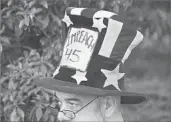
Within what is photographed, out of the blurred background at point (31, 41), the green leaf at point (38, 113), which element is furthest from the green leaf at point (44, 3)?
the green leaf at point (38, 113)

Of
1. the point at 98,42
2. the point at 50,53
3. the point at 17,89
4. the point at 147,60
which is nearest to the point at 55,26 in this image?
the point at 50,53

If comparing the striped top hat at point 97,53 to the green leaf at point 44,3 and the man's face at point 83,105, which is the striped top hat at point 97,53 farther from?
the green leaf at point 44,3

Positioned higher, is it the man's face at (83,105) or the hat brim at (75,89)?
the hat brim at (75,89)

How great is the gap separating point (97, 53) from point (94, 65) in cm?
7

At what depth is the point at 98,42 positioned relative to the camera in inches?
126

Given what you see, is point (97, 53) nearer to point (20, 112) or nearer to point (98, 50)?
point (98, 50)

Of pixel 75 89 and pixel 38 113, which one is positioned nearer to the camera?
pixel 75 89

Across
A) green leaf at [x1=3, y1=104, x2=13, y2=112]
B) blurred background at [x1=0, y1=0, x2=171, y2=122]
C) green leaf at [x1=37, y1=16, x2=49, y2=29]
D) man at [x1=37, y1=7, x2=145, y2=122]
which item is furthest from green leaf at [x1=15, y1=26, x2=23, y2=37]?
man at [x1=37, y1=7, x2=145, y2=122]

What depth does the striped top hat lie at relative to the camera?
10.4 ft

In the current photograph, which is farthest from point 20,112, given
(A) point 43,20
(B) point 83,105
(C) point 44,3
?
(B) point 83,105

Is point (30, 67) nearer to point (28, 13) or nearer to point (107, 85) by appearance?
point (28, 13)

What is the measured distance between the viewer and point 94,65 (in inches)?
125

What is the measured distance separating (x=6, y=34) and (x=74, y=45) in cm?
182

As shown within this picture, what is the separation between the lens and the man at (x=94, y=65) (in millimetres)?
3178
